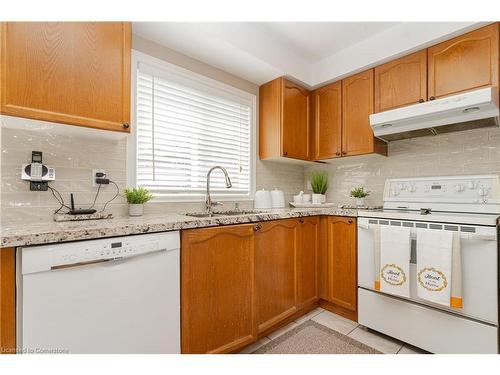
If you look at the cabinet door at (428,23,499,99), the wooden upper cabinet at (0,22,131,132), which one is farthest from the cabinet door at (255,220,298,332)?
the cabinet door at (428,23,499,99)

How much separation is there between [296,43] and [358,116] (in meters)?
0.89

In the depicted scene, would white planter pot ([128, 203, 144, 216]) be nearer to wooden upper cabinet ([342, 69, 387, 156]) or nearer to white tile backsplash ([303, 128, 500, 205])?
wooden upper cabinet ([342, 69, 387, 156])

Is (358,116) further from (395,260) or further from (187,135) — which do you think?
(187,135)

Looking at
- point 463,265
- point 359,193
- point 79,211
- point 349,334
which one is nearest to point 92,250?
point 79,211

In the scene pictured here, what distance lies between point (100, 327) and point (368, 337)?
1753 mm

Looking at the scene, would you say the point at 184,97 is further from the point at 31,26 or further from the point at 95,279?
the point at 95,279

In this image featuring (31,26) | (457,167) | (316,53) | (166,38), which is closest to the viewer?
(31,26)

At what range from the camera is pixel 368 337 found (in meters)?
1.79

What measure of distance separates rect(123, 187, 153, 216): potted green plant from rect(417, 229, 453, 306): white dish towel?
182 cm

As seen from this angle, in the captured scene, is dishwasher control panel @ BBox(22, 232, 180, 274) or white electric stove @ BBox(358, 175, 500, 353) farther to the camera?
white electric stove @ BBox(358, 175, 500, 353)

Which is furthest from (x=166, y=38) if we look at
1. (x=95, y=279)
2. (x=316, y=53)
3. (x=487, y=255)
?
(x=487, y=255)

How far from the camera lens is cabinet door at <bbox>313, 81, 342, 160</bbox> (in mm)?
2475

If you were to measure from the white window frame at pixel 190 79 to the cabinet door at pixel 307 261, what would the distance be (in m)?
0.66

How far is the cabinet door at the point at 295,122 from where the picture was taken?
7.84ft
